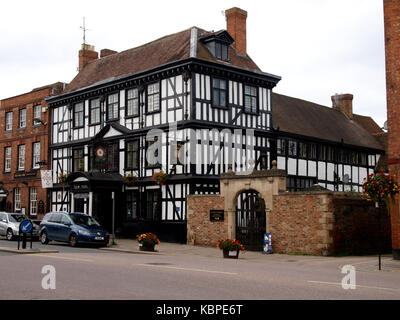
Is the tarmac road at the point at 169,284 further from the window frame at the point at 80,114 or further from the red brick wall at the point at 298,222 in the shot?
the window frame at the point at 80,114

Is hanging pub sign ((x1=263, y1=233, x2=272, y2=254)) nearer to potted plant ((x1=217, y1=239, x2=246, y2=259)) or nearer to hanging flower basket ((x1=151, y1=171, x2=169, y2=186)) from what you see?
potted plant ((x1=217, y1=239, x2=246, y2=259))

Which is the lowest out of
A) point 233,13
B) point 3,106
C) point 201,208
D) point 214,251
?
point 214,251

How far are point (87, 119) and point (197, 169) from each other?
33.2ft

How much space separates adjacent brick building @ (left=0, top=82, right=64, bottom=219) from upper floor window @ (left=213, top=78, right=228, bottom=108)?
13069mm

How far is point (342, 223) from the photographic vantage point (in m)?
21.8

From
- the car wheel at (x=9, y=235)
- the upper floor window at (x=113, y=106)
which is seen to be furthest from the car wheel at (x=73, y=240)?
the upper floor window at (x=113, y=106)

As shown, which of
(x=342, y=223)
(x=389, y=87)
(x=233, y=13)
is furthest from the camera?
(x=233, y=13)

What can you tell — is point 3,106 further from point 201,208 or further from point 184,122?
point 201,208

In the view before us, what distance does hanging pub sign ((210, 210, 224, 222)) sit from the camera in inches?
959

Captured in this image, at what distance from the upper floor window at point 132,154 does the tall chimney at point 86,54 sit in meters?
10.8

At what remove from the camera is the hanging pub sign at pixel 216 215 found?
24359mm

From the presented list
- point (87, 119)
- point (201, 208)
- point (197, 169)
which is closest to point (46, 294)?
point (201, 208)

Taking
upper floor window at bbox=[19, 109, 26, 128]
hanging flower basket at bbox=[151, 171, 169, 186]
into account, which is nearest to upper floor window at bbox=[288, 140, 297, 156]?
hanging flower basket at bbox=[151, 171, 169, 186]

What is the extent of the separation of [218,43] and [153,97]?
15.7 ft
